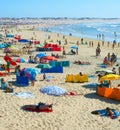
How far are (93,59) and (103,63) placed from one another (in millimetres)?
2818

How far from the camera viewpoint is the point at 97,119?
13.0 metres

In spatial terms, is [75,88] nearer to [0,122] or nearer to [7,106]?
[7,106]

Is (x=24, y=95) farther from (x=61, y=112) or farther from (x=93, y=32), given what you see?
(x=93, y=32)

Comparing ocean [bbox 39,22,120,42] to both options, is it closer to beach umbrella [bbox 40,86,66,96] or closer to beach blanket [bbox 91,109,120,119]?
beach umbrella [bbox 40,86,66,96]

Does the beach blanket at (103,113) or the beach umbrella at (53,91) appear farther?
the beach umbrella at (53,91)

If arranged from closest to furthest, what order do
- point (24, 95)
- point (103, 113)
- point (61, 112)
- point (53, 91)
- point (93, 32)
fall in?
1. point (103, 113)
2. point (61, 112)
3. point (24, 95)
4. point (53, 91)
5. point (93, 32)

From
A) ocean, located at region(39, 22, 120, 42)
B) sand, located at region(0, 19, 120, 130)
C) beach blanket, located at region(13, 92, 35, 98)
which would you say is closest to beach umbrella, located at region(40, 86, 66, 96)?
sand, located at region(0, 19, 120, 130)

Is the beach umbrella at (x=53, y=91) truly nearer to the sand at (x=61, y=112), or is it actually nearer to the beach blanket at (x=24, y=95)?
the sand at (x=61, y=112)

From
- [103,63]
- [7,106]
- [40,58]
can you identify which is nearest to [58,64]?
[40,58]

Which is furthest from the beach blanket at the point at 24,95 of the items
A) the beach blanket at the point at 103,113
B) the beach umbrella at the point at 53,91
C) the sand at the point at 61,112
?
the beach blanket at the point at 103,113

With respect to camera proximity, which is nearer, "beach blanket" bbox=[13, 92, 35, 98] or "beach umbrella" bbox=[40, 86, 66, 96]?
"beach blanket" bbox=[13, 92, 35, 98]

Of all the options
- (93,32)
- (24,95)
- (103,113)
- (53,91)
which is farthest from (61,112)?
(93,32)

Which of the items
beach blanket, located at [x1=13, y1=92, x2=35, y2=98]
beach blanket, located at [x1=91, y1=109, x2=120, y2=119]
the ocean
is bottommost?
the ocean

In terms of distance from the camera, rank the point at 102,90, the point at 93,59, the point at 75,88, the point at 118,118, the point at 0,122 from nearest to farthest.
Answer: the point at 0,122 → the point at 118,118 → the point at 102,90 → the point at 75,88 → the point at 93,59
